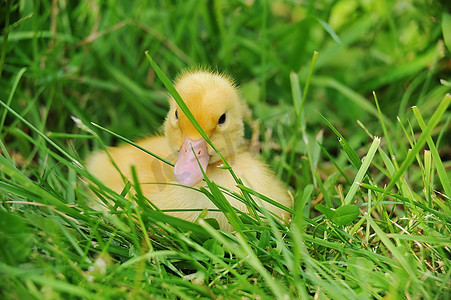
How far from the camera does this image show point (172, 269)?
1.23 meters

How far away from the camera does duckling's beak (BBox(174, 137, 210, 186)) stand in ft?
4.57

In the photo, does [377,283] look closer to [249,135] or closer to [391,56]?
[249,135]

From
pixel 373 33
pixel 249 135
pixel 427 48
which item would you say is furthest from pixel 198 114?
pixel 373 33

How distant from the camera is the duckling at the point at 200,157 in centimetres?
143

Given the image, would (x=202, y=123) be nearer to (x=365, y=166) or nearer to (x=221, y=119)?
(x=221, y=119)

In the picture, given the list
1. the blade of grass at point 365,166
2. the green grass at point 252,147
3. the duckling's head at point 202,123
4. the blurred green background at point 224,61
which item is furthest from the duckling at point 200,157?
the blurred green background at point 224,61

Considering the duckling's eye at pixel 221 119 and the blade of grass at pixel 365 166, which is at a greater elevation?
the duckling's eye at pixel 221 119

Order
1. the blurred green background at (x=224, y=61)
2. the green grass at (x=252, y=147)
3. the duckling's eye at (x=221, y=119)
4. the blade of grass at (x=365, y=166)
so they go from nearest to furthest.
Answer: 1. the green grass at (x=252, y=147)
2. the blade of grass at (x=365, y=166)
3. the duckling's eye at (x=221, y=119)
4. the blurred green background at (x=224, y=61)

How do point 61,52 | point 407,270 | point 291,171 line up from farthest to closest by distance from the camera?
point 61,52 → point 291,171 → point 407,270

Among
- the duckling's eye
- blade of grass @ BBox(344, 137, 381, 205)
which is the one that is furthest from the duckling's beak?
blade of grass @ BBox(344, 137, 381, 205)

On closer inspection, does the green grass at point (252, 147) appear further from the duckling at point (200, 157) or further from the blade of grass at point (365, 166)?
the duckling at point (200, 157)

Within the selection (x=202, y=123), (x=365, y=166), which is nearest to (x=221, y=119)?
(x=202, y=123)

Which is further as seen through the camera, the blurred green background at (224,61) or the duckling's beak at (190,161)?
the blurred green background at (224,61)

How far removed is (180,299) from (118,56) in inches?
55.7
